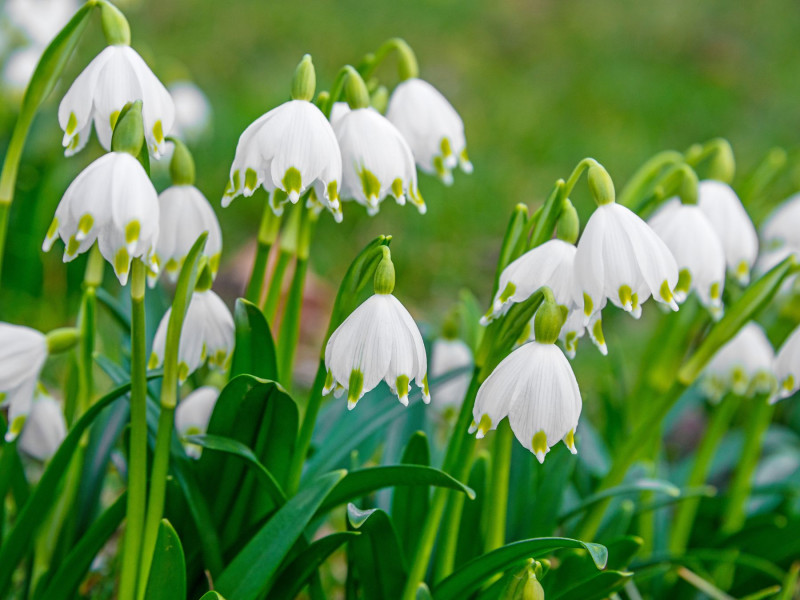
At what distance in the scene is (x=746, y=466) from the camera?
185 centimetres

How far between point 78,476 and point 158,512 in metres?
0.35

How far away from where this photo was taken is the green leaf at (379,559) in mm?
1311

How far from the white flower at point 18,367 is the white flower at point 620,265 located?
72 cm

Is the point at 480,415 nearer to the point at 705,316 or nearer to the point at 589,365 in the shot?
the point at 705,316

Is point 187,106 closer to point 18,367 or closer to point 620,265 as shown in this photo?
point 18,367

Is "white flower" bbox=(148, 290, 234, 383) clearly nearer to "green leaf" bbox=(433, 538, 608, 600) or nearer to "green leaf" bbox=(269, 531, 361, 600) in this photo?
"green leaf" bbox=(269, 531, 361, 600)

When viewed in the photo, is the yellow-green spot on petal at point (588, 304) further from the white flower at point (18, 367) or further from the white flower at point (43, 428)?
the white flower at point (43, 428)

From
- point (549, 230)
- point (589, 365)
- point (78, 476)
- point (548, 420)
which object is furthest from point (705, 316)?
point (589, 365)

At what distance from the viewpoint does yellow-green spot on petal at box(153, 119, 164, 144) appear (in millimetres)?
1137

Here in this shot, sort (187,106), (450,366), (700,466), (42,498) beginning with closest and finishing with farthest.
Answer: (42,498), (450,366), (700,466), (187,106)

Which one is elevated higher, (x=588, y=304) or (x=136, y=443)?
(x=588, y=304)

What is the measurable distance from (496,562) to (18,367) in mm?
676

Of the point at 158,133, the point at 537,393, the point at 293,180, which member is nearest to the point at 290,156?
the point at 293,180

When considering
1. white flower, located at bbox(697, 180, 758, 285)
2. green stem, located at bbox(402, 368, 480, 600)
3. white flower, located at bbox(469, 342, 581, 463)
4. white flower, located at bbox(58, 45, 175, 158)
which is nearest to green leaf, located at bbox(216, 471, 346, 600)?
green stem, located at bbox(402, 368, 480, 600)
